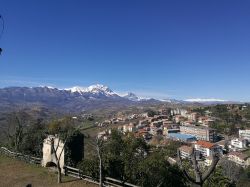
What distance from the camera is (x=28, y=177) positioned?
31.3 metres

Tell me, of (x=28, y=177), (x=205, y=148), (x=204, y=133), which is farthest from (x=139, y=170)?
(x=204, y=133)

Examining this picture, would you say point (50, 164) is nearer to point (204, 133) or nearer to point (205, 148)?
point (205, 148)

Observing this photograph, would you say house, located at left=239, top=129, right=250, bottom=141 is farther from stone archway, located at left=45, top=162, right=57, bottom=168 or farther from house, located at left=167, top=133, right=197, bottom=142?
stone archway, located at left=45, top=162, right=57, bottom=168

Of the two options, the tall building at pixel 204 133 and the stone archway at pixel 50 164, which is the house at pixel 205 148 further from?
the stone archway at pixel 50 164

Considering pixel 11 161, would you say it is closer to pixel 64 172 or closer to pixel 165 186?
pixel 64 172

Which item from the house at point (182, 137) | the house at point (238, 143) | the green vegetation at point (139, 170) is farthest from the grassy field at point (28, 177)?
the house at point (182, 137)

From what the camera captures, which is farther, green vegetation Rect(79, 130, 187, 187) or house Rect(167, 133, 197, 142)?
house Rect(167, 133, 197, 142)

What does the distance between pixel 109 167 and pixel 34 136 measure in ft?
63.4

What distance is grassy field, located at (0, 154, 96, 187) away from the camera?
28.5 metres

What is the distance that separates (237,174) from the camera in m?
95.3

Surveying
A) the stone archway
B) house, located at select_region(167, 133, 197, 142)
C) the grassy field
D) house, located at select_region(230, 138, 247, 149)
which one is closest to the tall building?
house, located at select_region(167, 133, 197, 142)

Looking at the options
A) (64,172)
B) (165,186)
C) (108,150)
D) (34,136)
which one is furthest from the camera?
(34,136)

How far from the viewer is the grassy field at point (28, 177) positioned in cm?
2855

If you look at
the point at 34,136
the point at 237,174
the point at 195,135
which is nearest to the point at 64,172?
the point at 34,136
